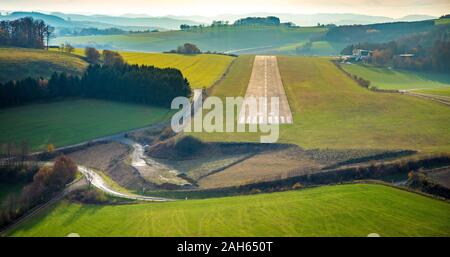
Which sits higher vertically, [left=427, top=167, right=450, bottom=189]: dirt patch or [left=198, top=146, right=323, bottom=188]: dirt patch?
[left=427, top=167, right=450, bottom=189]: dirt patch

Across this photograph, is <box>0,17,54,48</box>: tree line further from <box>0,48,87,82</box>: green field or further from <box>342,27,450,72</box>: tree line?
<box>342,27,450,72</box>: tree line

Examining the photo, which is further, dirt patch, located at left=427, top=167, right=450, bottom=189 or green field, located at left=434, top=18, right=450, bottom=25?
green field, located at left=434, top=18, right=450, bottom=25

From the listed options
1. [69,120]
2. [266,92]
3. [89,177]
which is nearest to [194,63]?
[266,92]

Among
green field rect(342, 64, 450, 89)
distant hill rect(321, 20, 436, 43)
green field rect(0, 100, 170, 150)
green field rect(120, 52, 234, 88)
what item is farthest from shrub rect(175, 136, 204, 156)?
distant hill rect(321, 20, 436, 43)

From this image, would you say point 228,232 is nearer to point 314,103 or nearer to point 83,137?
point 83,137

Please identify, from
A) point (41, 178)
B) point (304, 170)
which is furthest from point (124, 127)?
point (304, 170)

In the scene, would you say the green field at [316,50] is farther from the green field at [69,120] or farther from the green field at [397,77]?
the green field at [69,120]
